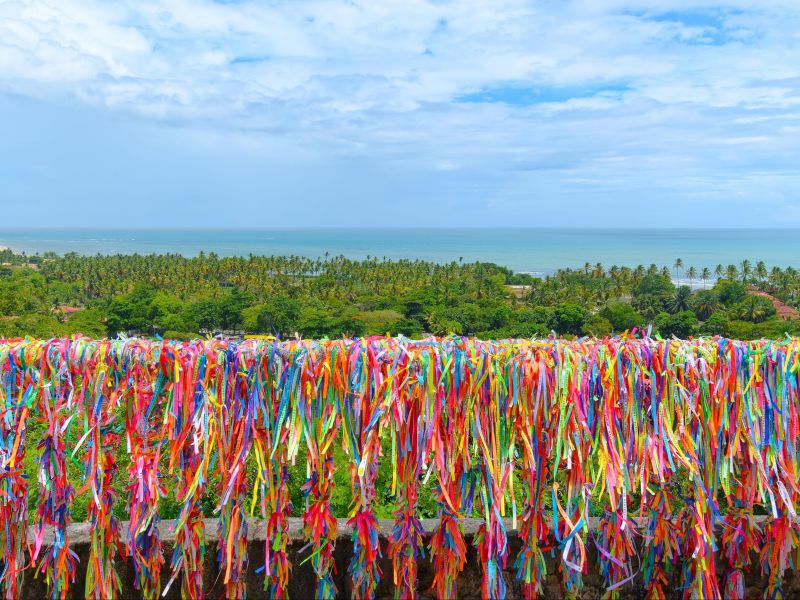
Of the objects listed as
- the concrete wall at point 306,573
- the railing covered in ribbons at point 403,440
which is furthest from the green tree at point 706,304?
the concrete wall at point 306,573

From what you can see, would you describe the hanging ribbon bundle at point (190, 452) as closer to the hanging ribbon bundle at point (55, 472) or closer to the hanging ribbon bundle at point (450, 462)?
the hanging ribbon bundle at point (55, 472)

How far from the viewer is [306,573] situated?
2418 millimetres

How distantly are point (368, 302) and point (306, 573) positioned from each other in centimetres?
6434

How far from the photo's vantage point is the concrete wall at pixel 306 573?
2396 millimetres

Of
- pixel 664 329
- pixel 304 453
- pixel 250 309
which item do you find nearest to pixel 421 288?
pixel 250 309

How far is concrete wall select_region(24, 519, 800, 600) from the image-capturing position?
240cm

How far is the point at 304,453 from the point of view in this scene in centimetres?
250

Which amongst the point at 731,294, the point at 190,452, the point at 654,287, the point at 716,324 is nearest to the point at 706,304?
the point at 731,294

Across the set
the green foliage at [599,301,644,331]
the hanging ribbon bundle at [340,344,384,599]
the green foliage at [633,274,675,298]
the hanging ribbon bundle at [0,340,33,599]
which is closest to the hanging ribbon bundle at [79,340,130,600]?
the hanging ribbon bundle at [0,340,33,599]

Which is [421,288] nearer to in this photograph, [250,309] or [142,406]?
[250,309]

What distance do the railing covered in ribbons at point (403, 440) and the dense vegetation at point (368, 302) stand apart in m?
44.3

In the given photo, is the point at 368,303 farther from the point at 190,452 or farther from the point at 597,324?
the point at 190,452

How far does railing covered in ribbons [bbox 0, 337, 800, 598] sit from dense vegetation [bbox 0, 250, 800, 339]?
1744 inches

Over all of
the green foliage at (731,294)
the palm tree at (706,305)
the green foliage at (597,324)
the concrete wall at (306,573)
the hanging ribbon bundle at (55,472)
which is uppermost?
the hanging ribbon bundle at (55,472)
